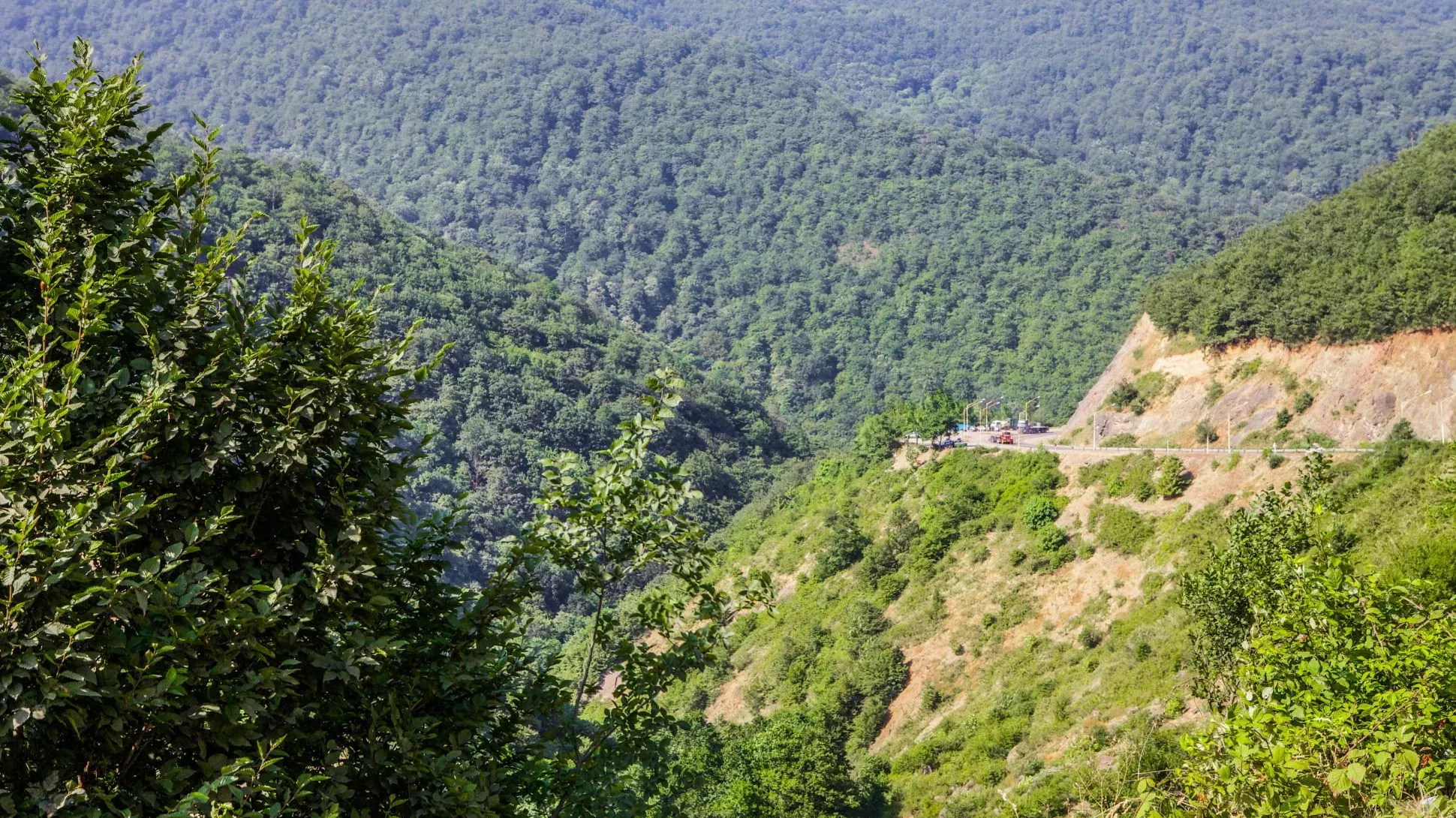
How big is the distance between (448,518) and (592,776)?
2.13 metres

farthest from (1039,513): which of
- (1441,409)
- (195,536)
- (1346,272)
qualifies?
(195,536)

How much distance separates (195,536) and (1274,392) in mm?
45132

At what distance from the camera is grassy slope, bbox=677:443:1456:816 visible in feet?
87.0

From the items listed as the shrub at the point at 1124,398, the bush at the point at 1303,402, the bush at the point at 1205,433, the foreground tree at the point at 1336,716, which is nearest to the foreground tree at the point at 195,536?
the foreground tree at the point at 1336,716

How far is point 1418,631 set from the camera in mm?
7906

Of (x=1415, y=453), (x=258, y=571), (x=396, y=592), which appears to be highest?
(x=258, y=571)

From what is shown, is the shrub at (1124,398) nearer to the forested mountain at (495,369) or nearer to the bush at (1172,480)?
the bush at (1172,480)

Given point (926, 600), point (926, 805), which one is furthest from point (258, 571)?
point (926, 600)

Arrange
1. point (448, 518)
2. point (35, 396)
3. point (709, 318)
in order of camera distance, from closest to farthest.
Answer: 1. point (35, 396)
2. point (448, 518)
3. point (709, 318)

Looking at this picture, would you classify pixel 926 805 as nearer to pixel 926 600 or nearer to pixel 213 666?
pixel 926 600

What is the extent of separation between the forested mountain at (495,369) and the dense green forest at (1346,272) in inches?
1798

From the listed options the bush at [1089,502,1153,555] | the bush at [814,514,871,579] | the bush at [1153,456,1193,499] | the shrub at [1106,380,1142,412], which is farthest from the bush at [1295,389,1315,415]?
the bush at [814,514,871,579]

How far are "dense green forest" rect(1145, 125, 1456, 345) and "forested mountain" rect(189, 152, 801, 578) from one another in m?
45.7

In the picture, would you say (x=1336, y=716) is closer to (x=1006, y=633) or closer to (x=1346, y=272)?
(x=1006, y=633)
